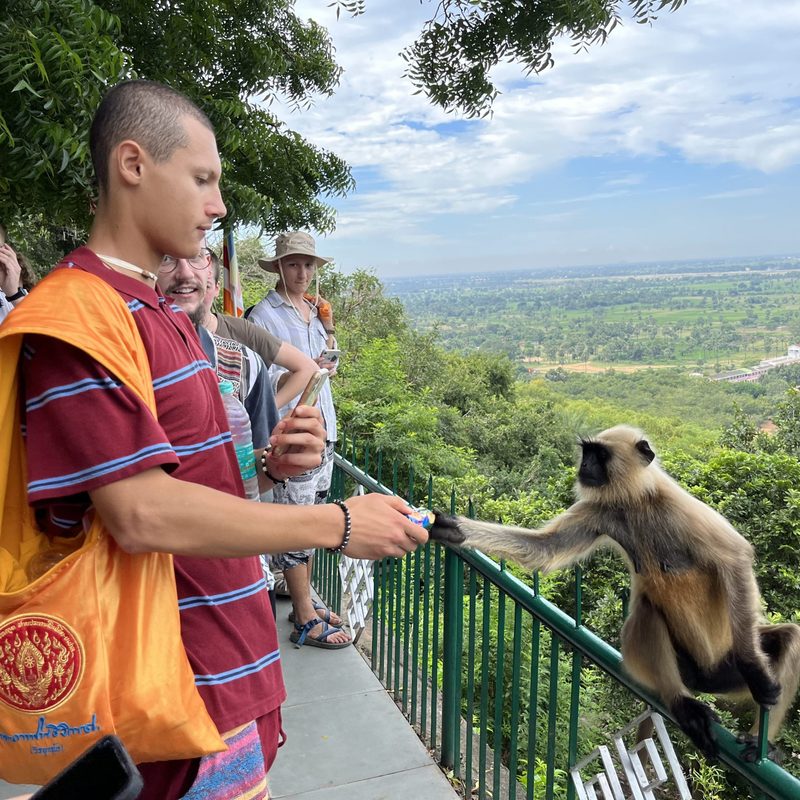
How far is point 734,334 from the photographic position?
28.9 meters

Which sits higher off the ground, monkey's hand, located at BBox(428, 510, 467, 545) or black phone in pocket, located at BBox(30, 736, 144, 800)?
black phone in pocket, located at BBox(30, 736, 144, 800)

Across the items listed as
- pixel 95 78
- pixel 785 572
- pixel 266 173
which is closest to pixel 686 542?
A: pixel 95 78

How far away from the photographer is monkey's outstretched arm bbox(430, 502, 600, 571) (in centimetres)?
270

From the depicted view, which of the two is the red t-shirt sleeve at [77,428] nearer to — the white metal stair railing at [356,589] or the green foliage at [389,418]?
the white metal stair railing at [356,589]

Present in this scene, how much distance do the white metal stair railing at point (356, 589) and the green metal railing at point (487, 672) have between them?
7 cm

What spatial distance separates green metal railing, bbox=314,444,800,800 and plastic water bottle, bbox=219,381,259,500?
875mm

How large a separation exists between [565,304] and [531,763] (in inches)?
1580

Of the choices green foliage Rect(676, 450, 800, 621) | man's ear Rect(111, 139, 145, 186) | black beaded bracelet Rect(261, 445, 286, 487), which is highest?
man's ear Rect(111, 139, 145, 186)

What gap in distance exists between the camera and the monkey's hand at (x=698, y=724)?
175 cm

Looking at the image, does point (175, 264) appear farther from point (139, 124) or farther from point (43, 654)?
point (43, 654)

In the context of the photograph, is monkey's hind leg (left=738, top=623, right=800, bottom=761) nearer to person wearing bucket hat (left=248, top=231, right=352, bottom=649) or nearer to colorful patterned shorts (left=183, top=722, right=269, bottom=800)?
colorful patterned shorts (left=183, top=722, right=269, bottom=800)

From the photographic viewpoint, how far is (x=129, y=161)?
120 cm

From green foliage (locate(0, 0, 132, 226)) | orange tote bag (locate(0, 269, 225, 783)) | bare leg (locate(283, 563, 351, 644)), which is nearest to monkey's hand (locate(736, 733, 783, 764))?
orange tote bag (locate(0, 269, 225, 783))

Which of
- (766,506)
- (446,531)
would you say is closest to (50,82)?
(446,531)
